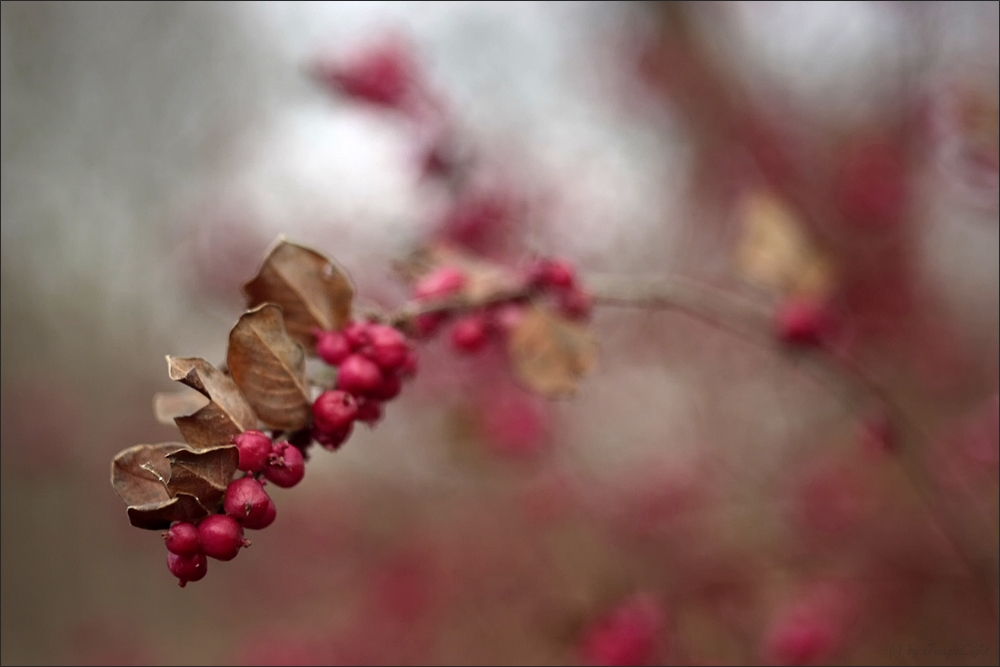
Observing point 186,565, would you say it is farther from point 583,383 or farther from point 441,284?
point 583,383

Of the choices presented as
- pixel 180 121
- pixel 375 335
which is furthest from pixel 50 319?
pixel 375 335

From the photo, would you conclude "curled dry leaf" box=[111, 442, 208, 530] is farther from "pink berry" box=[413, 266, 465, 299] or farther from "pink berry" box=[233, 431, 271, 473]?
"pink berry" box=[413, 266, 465, 299]

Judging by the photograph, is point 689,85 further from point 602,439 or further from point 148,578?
point 148,578

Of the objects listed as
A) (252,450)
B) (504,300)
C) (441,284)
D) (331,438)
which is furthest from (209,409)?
(504,300)

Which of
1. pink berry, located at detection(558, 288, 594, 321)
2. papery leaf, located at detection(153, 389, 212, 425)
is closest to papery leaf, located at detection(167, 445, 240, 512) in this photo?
papery leaf, located at detection(153, 389, 212, 425)

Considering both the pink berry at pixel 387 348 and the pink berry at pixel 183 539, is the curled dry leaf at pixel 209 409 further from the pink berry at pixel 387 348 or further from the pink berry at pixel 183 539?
the pink berry at pixel 387 348

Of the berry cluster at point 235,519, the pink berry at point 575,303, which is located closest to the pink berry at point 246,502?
the berry cluster at point 235,519
